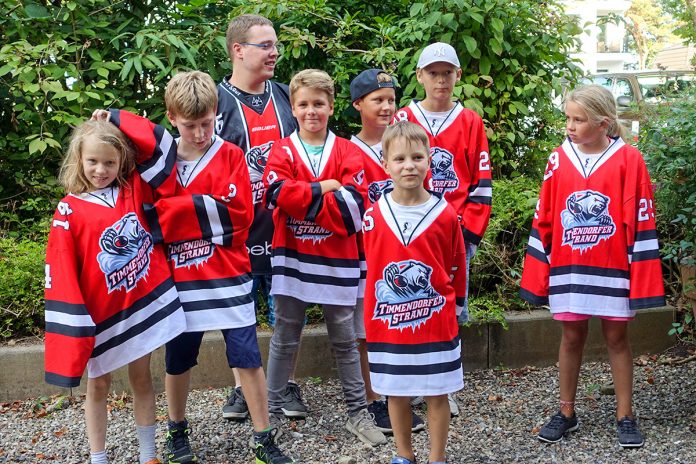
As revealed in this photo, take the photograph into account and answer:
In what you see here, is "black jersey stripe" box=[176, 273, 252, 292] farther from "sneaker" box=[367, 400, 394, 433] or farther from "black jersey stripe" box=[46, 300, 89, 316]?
"sneaker" box=[367, 400, 394, 433]

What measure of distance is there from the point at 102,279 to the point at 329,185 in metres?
1.17

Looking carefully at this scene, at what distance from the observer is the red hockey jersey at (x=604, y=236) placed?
3.98 meters

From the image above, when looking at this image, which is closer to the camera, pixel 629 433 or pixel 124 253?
pixel 124 253

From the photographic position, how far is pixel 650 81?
1622 centimetres

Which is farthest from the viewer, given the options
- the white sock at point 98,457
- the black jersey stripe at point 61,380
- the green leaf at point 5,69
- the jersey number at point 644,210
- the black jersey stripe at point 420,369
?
the green leaf at point 5,69

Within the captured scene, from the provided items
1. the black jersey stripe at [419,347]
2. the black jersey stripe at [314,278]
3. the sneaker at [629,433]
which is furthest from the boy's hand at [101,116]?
the sneaker at [629,433]

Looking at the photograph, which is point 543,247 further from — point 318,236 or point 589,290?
point 318,236

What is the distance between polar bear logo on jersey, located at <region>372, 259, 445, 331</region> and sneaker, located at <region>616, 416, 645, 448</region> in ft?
4.21

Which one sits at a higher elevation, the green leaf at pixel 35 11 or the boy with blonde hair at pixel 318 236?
the green leaf at pixel 35 11

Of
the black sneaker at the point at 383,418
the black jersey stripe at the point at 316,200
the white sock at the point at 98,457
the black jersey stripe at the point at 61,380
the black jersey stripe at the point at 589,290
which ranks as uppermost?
the black jersey stripe at the point at 316,200

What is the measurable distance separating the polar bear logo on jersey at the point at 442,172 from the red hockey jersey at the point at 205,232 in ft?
3.42

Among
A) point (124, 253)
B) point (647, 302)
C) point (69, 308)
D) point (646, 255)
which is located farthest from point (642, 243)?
point (69, 308)

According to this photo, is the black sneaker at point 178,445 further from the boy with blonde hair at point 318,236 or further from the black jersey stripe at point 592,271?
the black jersey stripe at point 592,271

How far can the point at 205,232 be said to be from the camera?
12.5 feet
